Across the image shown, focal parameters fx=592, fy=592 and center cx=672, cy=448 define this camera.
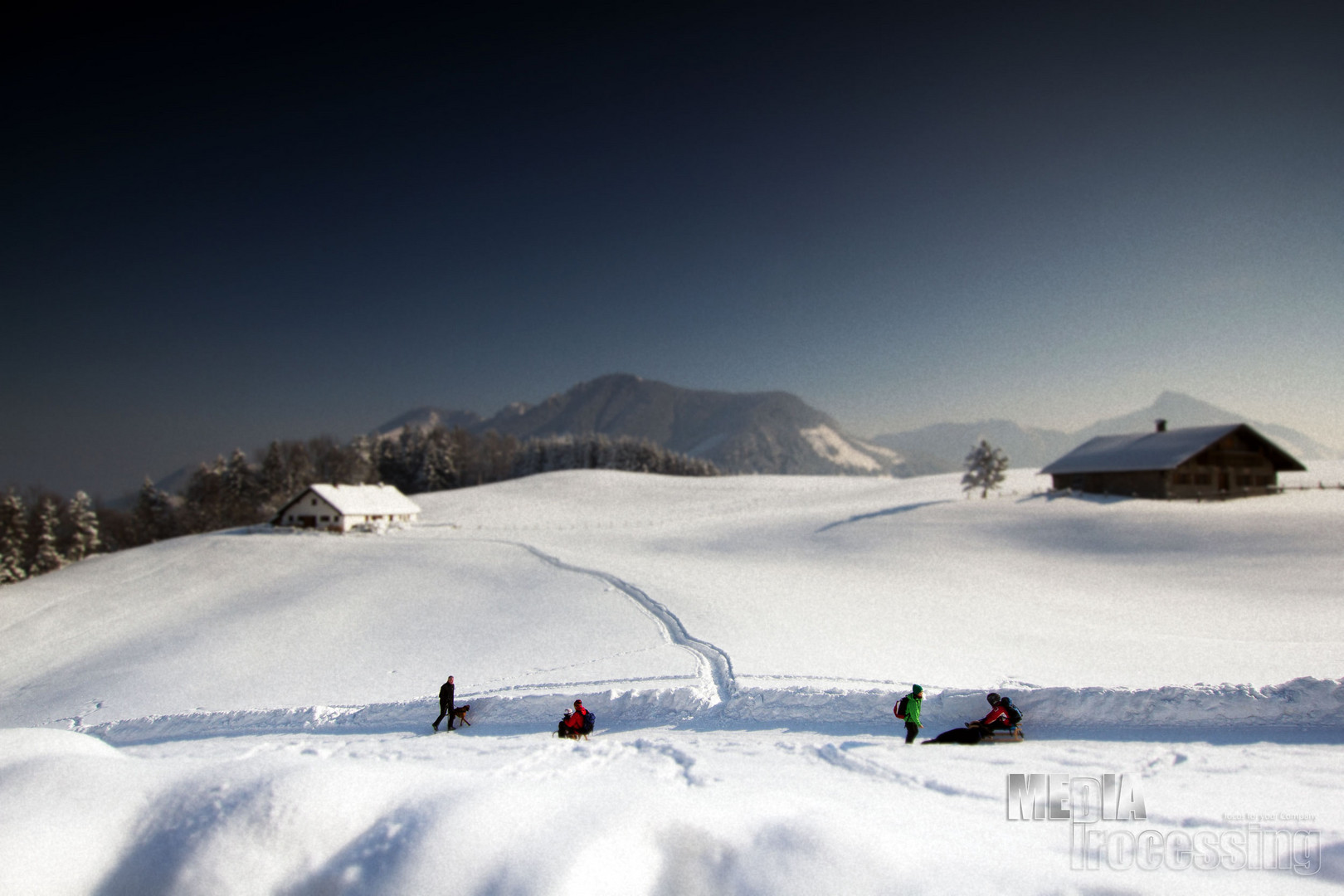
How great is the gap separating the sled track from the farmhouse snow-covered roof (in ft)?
93.4

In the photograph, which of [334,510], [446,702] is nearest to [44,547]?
[334,510]

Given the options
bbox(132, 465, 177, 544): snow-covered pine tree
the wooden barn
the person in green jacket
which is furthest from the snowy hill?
bbox(132, 465, 177, 544): snow-covered pine tree

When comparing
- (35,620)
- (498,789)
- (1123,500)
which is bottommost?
(35,620)

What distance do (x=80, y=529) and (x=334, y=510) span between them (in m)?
40.6

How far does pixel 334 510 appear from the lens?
55188 millimetres

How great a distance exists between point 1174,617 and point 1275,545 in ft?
46.0

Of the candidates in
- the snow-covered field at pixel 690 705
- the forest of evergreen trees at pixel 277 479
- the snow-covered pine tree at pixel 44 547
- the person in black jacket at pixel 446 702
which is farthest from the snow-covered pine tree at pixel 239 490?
the person in black jacket at pixel 446 702

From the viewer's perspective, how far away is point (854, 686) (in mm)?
15219

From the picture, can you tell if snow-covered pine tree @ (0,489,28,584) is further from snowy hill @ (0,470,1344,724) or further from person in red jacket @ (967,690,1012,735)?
person in red jacket @ (967,690,1012,735)

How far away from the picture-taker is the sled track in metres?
16.3

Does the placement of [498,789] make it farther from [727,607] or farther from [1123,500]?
[1123,500]

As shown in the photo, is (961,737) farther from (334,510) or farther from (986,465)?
(334,510)

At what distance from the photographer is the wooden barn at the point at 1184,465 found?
4669cm

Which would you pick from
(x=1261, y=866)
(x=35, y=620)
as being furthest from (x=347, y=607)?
(x=1261, y=866)
